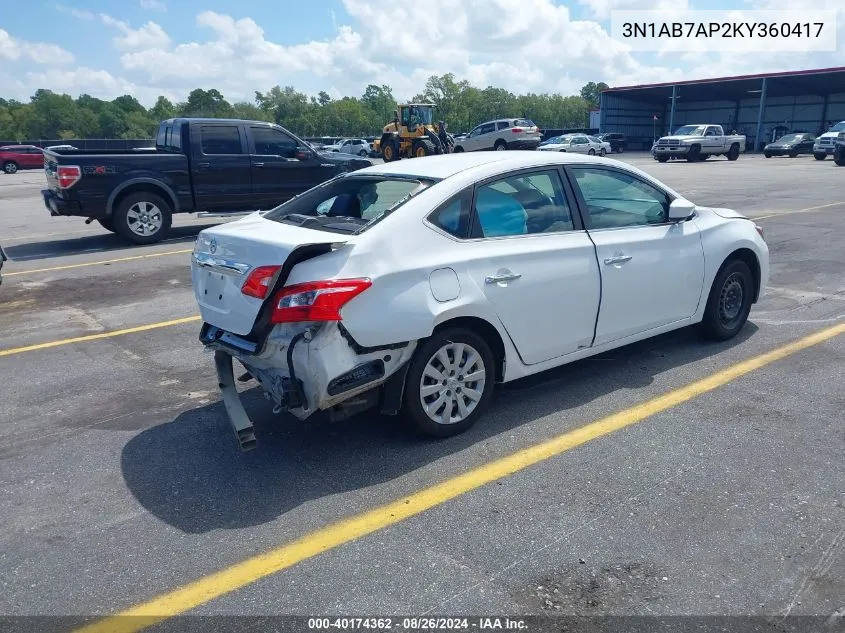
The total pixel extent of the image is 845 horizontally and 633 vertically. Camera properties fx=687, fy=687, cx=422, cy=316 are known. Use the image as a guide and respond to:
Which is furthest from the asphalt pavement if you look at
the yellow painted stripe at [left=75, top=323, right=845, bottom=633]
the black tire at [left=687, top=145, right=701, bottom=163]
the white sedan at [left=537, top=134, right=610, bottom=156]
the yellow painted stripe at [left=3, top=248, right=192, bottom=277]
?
the white sedan at [left=537, top=134, right=610, bottom=156]

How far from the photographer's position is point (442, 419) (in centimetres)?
405

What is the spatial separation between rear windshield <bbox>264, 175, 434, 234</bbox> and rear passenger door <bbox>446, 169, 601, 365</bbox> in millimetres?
413

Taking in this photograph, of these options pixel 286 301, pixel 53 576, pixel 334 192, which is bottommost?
pixel 53 576

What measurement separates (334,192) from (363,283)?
1318 millimetres

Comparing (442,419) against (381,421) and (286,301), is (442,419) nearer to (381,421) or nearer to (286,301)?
(381,421)

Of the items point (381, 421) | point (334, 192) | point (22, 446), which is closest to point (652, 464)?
point (381, 421)

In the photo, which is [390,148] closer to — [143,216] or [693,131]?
[693,131]

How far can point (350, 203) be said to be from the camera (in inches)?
175

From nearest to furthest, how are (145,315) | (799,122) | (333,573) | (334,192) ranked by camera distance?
(333,573) → (334,192) → (145,315) → (799,122)

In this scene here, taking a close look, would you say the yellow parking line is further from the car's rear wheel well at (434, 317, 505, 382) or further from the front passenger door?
the car's rear wheel well at (434, 317, 505, 382)

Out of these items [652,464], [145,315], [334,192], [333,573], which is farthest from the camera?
[145,315]

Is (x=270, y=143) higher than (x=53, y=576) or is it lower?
higher

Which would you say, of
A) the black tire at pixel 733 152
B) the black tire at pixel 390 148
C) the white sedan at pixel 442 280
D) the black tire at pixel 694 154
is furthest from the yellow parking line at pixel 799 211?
the black tire at pixel 733 152

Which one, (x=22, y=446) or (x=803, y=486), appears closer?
(x=803, y=486)
